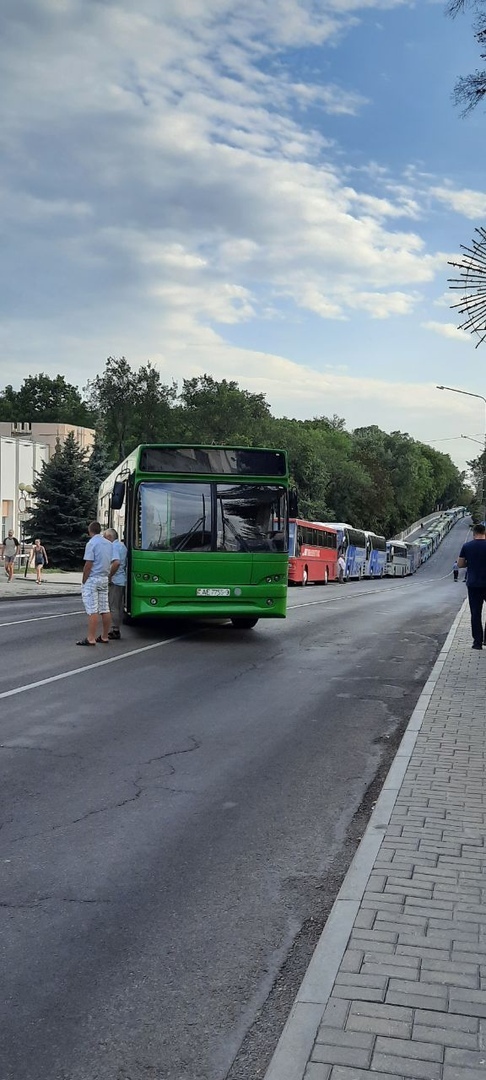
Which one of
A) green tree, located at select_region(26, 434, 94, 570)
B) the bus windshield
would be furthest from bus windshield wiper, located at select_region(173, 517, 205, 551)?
green tree, located at select_region(26, 434, 94, 570)

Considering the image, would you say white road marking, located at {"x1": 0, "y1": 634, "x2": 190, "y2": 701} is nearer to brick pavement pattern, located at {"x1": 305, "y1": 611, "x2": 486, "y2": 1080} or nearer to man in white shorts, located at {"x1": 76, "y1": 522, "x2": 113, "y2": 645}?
man in white shorts, located at {"x1": 76, "y1": 522, "x2": 113, "y2": 645}

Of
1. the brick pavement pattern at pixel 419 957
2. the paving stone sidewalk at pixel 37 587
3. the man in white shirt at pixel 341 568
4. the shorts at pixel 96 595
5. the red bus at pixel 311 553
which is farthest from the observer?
the man in white shirt at pixel 341 568

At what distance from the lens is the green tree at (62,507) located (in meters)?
47.0

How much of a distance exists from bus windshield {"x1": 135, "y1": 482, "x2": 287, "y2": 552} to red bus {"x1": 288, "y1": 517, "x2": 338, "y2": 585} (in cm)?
2262

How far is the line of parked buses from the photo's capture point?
42375 millimetres

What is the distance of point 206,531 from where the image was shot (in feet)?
51.4

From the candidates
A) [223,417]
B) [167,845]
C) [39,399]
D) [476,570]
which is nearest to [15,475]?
[223,417]

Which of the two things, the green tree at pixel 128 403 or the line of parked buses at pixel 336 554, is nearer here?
the line of parked buses at pixel 336 554

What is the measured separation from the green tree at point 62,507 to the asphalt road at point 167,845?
114 ft

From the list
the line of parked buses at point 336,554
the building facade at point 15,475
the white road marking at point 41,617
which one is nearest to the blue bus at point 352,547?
the line of parked buses at point 336,554

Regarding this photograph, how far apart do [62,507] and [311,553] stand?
39.7 feet

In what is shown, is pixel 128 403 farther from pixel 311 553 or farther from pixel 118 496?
pixel 118 496

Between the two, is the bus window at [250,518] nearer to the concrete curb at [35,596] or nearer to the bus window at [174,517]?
the bus window at [174,517]

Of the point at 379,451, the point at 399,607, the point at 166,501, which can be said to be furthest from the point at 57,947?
the point at 379,451
